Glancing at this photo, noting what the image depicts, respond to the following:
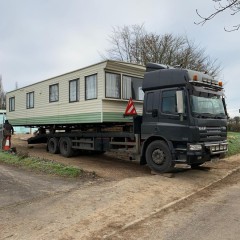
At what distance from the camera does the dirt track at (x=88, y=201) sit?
19.3 ft

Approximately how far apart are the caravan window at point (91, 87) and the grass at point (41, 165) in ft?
9.04

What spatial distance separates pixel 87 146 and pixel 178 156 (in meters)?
4.79

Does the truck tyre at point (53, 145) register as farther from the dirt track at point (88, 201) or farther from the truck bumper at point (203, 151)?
the truck bumper at point (203, 151)

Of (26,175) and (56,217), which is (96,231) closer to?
(56,217)

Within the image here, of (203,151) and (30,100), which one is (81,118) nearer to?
(203,151)

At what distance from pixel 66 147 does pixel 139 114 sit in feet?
15.3

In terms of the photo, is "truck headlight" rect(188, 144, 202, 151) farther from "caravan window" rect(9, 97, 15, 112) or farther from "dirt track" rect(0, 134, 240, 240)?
"caravan window" rect(9, 97, 15, 112)

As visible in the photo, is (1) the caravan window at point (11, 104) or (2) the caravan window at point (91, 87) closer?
(2) the caravan window at point (91, 87)

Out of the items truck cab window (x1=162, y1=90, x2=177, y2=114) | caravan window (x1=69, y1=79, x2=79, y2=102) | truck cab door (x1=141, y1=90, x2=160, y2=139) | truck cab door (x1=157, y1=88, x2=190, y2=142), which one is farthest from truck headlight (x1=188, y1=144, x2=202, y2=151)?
caravan window (x1=69, y1=79, x2=79, y2=102)

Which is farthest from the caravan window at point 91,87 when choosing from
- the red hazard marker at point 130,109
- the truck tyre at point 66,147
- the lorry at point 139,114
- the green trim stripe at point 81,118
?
the truck tyre at point 66,147

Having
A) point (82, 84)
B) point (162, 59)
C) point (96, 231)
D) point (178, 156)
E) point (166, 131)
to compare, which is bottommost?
point (96, 231)

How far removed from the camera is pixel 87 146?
14.0 metres

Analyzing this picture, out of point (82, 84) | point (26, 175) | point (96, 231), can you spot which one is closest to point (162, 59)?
point (82, 84)

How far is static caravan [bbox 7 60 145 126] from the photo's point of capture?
41.5ft
